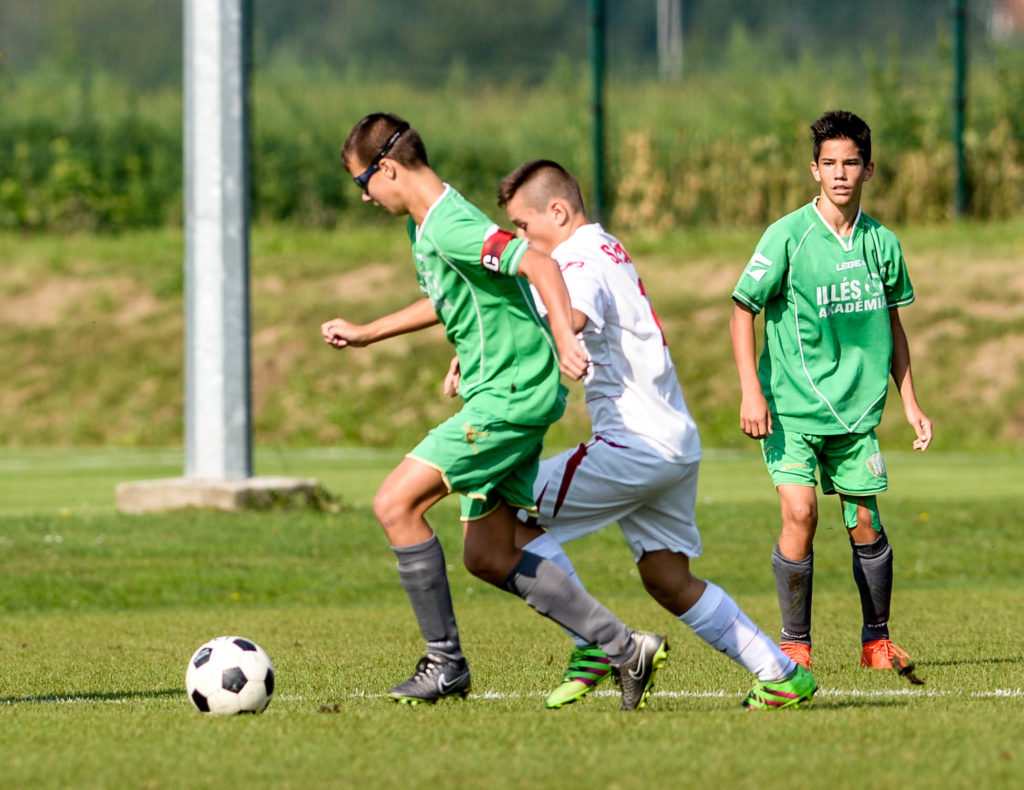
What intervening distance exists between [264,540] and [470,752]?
7.04 meters

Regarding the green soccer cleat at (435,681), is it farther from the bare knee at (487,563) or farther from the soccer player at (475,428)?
the bare knee at (487,563)

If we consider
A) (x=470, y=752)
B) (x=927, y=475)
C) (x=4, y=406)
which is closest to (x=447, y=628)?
(x=470, y=752)

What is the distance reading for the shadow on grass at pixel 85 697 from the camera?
230 inches

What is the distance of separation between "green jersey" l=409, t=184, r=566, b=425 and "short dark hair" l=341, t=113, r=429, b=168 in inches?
8.0

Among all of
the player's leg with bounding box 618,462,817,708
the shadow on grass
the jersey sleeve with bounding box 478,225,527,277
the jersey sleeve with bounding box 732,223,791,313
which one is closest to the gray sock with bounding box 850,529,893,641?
the jersey sleeve with bounding box 732,223,791,313

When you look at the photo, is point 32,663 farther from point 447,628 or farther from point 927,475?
point 927,475

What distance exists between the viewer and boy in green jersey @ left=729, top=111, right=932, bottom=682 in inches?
248

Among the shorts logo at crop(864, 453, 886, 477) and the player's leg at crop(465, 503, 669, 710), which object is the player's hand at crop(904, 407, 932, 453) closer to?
the shorts logo at crop(864, 453, 886, 477)

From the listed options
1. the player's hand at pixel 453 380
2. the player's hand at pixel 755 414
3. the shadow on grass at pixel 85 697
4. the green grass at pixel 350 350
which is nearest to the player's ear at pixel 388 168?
the player's hand at pixel 453 380

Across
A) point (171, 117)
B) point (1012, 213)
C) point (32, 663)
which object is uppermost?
point (171, 117)

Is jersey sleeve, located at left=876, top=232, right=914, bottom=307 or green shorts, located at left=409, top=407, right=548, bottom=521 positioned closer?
green shorts, located at left=409, top=407, right=548, bottom=521

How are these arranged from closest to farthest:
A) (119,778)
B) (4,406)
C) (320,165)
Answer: (119,778) → (4,406) → (320,165)

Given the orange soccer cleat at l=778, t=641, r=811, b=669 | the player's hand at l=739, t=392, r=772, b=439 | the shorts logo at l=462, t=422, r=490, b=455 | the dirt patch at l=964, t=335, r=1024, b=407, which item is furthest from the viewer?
the dirt patch at l=964, t=335, r=1024, b=407

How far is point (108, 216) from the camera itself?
27094 millimetres
